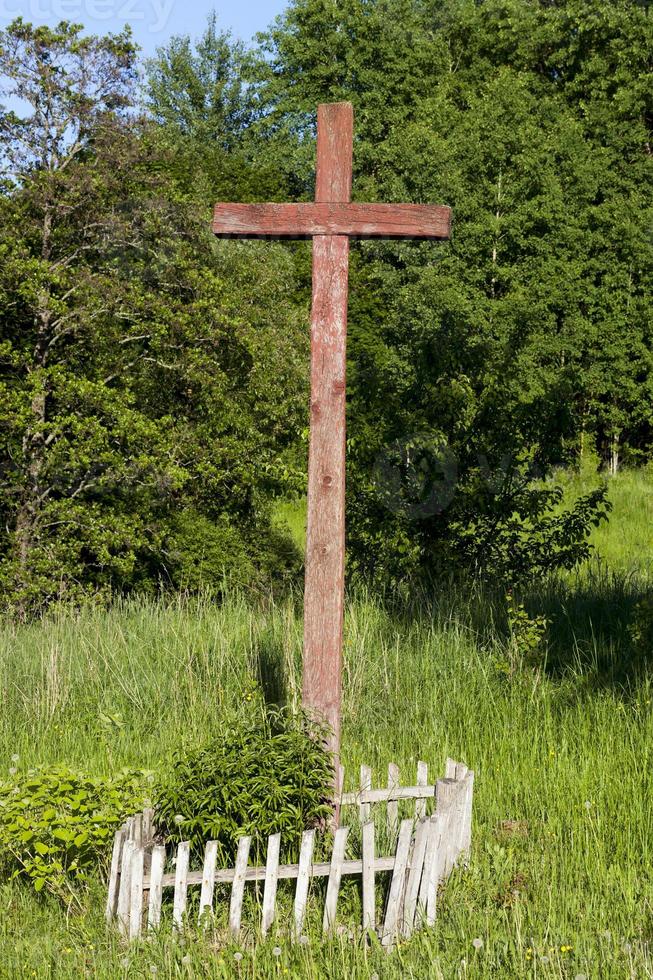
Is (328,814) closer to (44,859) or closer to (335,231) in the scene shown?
(44,859)

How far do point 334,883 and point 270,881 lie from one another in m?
0.26

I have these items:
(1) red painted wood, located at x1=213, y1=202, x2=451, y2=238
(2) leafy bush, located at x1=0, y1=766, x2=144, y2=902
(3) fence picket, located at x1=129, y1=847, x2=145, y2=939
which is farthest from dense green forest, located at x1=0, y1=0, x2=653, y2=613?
(3) fence picket, located at x1=129, y1=847, x2=145, y2=939

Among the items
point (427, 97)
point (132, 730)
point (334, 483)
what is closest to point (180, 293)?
point (132, 730)

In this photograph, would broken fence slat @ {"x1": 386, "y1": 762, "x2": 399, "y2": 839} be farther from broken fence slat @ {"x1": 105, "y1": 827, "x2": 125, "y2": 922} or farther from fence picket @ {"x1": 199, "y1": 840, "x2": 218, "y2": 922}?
broken fence slat @ {"x1": 105, "y1": 827, "x2": 125, "y2": 922}

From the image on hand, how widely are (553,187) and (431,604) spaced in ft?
77.2

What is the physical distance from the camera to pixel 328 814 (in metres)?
4.96

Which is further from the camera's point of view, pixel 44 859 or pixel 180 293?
pixel 180 293

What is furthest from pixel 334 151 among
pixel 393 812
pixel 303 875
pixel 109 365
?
pixel 109 365

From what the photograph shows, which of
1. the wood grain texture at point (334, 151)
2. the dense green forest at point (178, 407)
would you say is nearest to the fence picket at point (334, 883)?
the wood grain texture at point (334, 151)

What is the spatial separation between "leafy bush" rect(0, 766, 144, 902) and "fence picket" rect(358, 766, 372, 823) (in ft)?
3.35

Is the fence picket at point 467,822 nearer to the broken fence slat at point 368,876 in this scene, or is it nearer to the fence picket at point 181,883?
the broken fence slat at point 368,876

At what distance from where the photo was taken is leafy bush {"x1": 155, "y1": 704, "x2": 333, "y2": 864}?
467 centimetres

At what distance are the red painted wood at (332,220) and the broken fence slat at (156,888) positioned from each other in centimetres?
292

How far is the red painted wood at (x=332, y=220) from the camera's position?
5320 millimetres
